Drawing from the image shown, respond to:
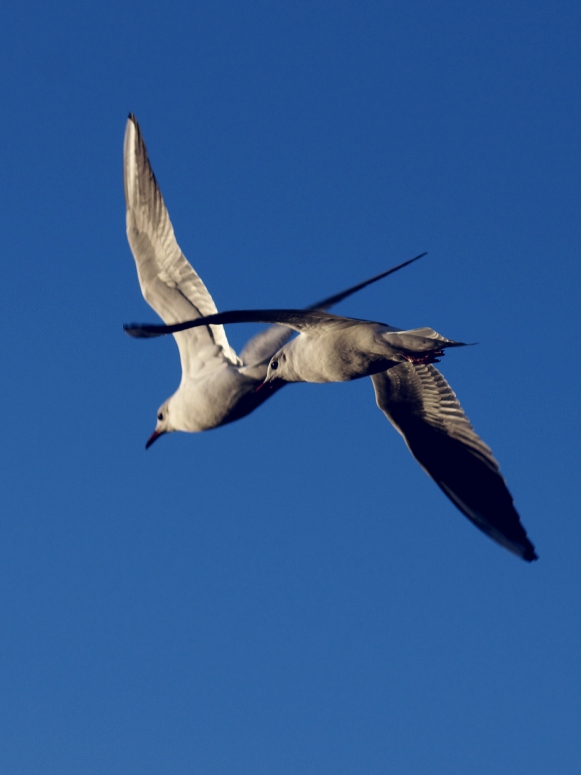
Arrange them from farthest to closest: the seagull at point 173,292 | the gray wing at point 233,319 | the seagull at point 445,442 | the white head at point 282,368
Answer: the seagull at point 173,292 < the seagull at point 445,442 < the white head at point 282,368 < the gray wing at point 233,319

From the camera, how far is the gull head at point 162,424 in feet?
33.5

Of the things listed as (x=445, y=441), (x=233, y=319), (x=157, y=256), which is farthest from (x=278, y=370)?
(x=157, y=256)

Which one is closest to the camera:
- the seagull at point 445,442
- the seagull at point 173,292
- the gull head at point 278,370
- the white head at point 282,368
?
the white head at point 282,368

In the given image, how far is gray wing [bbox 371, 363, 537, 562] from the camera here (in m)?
9.37

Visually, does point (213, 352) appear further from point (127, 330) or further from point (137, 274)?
point (127, 330)

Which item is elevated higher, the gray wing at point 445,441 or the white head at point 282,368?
the white head at point 282,368

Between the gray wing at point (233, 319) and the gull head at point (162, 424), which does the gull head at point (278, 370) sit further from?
the gull head at point (162, 424)

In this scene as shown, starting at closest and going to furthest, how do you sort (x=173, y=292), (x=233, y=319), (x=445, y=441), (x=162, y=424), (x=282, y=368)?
(x=233, y=319), (x=282, y=368), (x=445, y=441), (x=173, y=292), (x=162, y=424)

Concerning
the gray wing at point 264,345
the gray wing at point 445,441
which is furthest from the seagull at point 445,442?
the gray wing at point 264,345

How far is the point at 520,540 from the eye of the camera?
362 inches

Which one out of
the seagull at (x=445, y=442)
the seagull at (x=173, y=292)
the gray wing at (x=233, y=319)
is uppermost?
the seagull at (x=173, y=292)

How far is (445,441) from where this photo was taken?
9.58 meters

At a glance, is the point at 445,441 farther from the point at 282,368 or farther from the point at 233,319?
the point at 233,319

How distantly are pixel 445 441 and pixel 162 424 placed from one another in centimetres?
282
